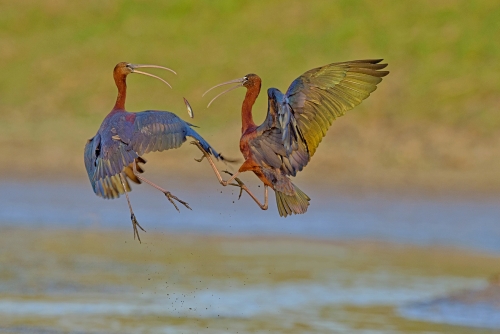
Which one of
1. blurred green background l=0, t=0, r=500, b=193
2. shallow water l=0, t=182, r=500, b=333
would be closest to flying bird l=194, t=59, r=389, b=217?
shallow water l=0, t=182, r=500, b=333

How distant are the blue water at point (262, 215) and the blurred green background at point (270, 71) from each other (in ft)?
3.88

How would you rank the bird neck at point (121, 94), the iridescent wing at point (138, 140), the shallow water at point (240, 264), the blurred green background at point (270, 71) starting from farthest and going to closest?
the blurred green background at point (270, 71) → the shallow water at point (240, 264) → the bird neck at point (121, 94) → the iridescent wing at point (138, 140)

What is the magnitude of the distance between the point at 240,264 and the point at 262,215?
4009 millimetres

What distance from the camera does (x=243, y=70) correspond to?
26391mm

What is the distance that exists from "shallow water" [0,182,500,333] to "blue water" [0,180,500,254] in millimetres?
34

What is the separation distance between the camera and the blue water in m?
18.3

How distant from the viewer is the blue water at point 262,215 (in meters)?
18.3

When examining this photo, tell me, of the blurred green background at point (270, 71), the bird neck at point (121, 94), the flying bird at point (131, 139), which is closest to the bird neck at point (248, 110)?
the flying bird at point (131, 139)

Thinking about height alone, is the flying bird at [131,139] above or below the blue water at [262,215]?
below

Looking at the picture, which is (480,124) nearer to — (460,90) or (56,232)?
(460,90)

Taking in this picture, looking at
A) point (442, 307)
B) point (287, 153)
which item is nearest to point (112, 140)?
point (287, 153)

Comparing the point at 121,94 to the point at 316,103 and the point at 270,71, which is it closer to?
the point at 316,103

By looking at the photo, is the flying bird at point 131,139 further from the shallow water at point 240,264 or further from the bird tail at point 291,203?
the shallow water at point 240,264

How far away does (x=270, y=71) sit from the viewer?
1027 inches
